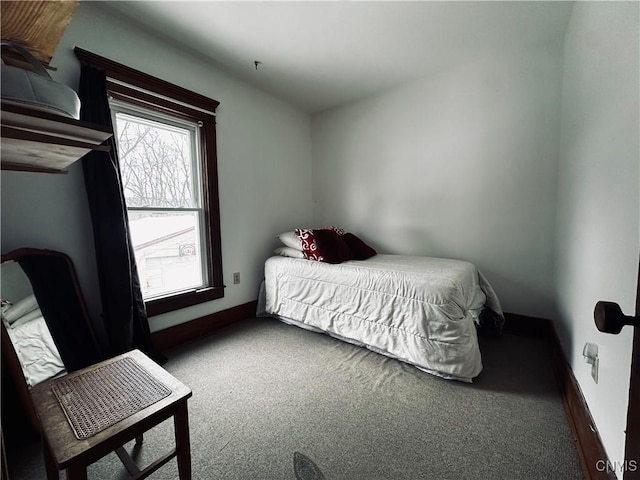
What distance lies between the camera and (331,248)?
8.00 ft

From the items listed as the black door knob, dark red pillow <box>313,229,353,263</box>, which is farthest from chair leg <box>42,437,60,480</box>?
dark red pillow <box>313,229,353,263</box>

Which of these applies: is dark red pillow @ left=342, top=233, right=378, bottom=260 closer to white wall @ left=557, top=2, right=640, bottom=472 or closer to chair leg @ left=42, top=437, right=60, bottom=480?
white wall @ left=557, top=2, right=640, bottom=472

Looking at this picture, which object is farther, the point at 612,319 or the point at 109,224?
the point at 109,224

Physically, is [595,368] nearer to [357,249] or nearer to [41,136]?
[357,249]

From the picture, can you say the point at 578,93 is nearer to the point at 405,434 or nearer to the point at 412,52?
the point at 412,52

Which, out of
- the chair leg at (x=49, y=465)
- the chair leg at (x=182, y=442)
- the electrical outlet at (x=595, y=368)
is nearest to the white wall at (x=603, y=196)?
the electrical outlet at (x=595, y=368)

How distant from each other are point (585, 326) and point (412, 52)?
2.27m

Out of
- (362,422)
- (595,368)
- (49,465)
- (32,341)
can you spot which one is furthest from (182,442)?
(595,368)

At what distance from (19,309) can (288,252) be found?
187cm

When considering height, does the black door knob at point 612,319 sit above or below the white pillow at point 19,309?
above

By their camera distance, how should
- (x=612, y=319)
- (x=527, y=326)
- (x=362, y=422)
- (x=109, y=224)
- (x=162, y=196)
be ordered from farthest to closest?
(x=527, y=326)
(x=162, y=196)
(x=109, y=224)
(x=362, y=422)
(x=612, y=319)

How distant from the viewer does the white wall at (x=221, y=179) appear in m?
1.57

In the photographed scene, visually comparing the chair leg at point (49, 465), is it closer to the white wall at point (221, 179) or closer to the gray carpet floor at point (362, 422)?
the gray carpet floor at point (362, 422)

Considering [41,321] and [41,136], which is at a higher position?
[41,136]
